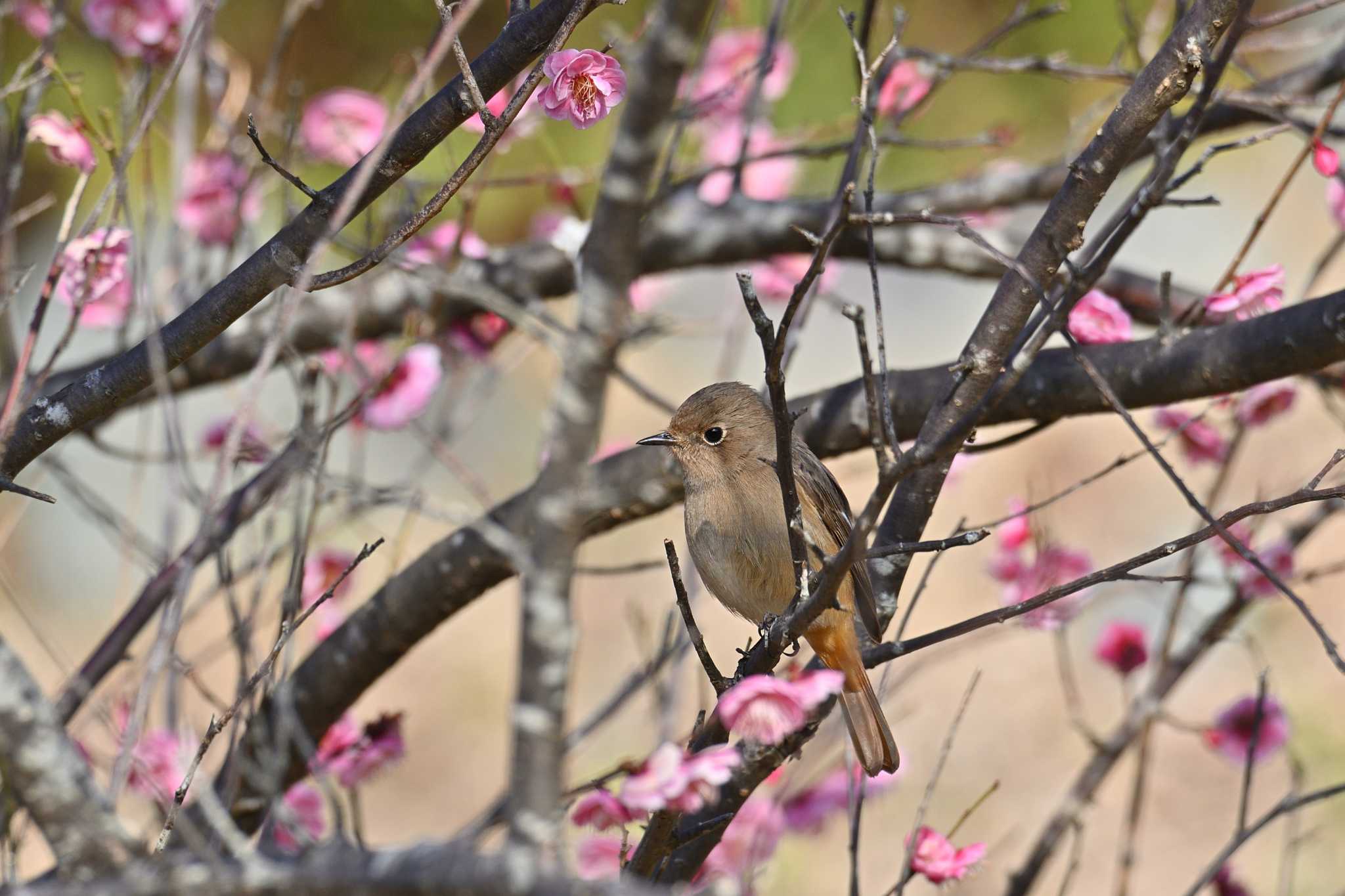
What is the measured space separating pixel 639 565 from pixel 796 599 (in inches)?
35.5

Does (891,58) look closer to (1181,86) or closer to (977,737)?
(1181,86)

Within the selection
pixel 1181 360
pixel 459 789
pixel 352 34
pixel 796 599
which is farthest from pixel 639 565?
pixel 352 34

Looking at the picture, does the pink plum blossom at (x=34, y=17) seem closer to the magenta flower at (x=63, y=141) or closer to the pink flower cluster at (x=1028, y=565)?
the magenta flower at (x=63, y=141)

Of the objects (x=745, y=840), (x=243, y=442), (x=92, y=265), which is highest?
(x=243, y=442)

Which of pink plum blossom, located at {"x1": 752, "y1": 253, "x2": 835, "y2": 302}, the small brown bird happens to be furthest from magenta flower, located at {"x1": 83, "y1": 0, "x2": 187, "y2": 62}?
pink plum blossom, located at {"x1": 752, "y1": 253, "x2": 835, "y2": 302}

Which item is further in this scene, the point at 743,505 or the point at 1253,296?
the point at 743,505

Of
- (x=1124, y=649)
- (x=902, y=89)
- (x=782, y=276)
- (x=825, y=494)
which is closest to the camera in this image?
(x=825, y=494)

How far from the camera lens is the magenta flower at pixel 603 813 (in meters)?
1.85

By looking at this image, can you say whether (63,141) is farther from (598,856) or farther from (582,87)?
(598,856)

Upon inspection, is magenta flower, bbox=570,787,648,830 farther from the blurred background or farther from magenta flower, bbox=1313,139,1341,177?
magenta flower, bbox=1313,139,1341,177

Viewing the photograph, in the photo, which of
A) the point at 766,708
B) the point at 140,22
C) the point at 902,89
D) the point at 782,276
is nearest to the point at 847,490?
the point at 782,276

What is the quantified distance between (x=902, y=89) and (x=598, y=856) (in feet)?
9.37

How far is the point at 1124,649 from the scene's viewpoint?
11.9 ft

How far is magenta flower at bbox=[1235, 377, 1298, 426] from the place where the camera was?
3.21 m
